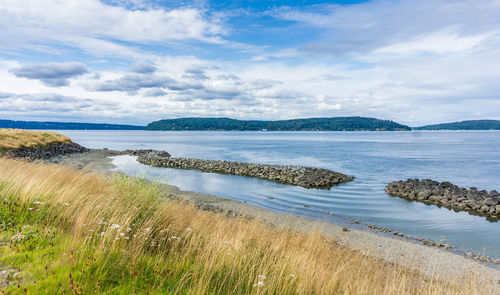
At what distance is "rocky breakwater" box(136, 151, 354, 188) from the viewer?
30.8m

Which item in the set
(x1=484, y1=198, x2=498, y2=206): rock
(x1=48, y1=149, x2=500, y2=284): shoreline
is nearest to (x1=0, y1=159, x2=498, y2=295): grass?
(x1=48, y1=149, x2=500, y2=284): shoreline

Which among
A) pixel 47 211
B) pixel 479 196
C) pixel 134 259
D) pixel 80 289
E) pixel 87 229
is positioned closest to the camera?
pixel 80 289

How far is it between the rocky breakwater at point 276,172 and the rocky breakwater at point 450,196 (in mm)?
6267

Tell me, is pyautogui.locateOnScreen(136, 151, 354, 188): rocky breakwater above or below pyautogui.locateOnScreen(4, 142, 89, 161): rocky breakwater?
below

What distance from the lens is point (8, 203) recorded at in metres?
7.43

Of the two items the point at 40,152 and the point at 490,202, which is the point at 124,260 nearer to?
the point at 490,202

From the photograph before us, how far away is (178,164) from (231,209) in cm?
2817

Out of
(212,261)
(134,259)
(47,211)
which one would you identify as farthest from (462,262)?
(47,211)

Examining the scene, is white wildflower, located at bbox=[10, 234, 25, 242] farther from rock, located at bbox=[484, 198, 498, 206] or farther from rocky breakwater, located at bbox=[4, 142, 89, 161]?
rocky breakwater, located at bbox=[4, 142, 89, 161]

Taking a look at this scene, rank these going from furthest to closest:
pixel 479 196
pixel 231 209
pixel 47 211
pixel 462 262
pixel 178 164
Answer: pixel 178 164
pixel 479 196
pixel 231 209
pixel 462 262
pixel 47 211

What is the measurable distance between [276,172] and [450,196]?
17.6m

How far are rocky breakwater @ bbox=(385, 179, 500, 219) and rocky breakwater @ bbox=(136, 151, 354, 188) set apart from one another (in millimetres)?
6267

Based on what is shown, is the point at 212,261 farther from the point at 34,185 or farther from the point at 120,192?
the point at 34,185

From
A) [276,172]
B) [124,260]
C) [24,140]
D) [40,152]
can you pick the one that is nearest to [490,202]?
[276,172]
